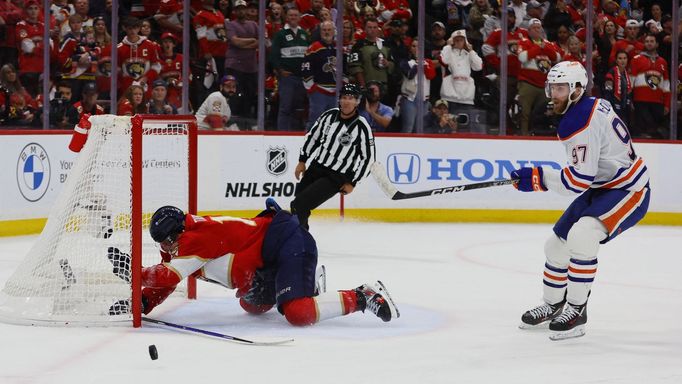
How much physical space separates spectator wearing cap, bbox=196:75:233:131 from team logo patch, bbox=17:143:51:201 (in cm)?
161

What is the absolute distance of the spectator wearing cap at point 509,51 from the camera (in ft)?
32.5

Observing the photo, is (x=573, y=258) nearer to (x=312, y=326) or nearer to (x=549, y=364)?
(x=549, y=364)

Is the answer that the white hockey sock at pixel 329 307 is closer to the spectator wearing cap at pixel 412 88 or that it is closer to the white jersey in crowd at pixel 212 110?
the white jersey in crowd at pixel 212 110

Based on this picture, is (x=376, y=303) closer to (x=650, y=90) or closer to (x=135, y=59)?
(x=135, y=59)

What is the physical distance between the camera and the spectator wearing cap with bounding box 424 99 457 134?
988 cm

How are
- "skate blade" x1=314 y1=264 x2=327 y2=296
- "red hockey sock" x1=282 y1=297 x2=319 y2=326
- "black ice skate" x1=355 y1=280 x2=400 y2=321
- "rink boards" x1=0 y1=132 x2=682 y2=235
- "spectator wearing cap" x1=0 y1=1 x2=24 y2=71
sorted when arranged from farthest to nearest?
"rink boards" x1=0 y1=132 x2=682 y2=235 < "spectator wearing cap" x1=0 y1=1 x2=24 y2=71 < "skate blade" x1=314 y1=264 x2=327 y2=296 < "black ice skate" x1=355 y1=280 x2=400 y2=321 < "red hockey sock" x1=282 y1=297 x2=319 y2=326

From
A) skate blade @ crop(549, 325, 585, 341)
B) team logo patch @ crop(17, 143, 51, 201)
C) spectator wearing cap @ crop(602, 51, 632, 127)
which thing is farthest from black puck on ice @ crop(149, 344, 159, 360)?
spectator wearing cap @ crop(602, 51, 632, 127)

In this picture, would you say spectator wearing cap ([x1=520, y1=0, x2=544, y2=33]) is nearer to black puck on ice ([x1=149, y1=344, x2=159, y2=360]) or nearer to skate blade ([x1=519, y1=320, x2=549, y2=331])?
skate blade ([x1=519, y1=320, x2=549, y2=331])

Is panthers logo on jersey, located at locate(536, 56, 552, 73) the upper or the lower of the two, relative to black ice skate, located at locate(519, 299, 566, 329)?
upper

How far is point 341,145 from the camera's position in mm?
6641

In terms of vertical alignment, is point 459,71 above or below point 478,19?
below

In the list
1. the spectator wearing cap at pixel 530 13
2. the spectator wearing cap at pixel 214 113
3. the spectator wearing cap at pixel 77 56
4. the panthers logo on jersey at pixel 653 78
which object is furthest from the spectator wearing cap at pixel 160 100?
the panthers logo on jersey at pixel 653 78

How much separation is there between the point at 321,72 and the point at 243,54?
2.38 ft

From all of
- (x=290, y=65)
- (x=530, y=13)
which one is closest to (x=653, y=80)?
(x=530, y=13)
